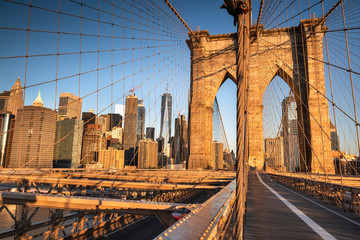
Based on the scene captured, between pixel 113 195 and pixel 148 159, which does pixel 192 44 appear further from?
pixel 148 159

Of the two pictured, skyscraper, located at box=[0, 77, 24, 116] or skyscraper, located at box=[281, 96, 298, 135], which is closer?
skyscraper, located at box=[0, 77, 24, 116]

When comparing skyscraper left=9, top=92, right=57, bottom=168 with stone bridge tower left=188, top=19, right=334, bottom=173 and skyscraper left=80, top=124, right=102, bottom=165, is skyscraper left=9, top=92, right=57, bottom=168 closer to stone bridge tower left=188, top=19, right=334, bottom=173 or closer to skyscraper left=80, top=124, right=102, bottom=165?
skyscraper left=80, top=124, right=102, bottom=165

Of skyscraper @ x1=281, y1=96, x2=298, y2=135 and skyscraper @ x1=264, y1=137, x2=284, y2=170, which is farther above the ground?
skyscraper @ x1=281, y1=96, x2=298, y2=135

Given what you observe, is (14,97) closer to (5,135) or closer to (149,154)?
(5,135)

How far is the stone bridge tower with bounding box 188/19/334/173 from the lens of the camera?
24.0m

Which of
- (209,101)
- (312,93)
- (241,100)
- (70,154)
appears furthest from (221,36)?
(70,154)

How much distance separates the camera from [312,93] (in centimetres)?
2406

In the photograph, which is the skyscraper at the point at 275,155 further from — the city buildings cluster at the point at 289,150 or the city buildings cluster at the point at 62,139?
the city buildings cluster at the point at 62,139

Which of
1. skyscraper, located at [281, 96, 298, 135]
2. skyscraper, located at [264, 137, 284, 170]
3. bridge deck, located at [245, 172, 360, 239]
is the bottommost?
bridge deck, located at [245, 172, 360, 239]

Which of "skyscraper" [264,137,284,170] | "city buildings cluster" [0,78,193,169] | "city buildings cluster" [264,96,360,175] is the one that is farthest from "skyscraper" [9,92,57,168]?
"skyscraper" [264,137,284,170]

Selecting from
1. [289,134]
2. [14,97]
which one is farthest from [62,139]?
[289,134]

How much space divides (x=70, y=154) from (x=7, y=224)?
5802 centimetres

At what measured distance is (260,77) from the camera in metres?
27.0

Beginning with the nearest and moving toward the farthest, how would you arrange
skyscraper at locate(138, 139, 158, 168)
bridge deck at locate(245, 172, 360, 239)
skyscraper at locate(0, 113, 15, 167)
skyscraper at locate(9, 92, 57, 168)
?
bridge deck at locate(245, 172, 360, 239) < skyscraper at locate(9, 92, 57, 168) < skyscraper at locate(0, 113, 15, 167) < skyscraper at locate(138, 139, 158, 168)
